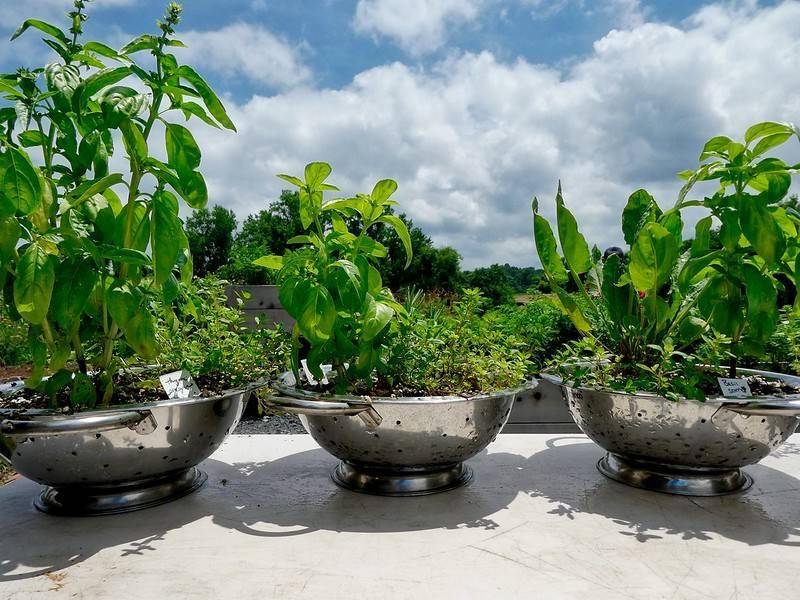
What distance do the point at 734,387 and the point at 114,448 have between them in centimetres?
127

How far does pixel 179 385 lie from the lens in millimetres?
1228

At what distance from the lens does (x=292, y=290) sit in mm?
1117

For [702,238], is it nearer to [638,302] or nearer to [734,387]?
[638,302]

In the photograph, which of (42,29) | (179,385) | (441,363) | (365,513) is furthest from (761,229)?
(42,29)

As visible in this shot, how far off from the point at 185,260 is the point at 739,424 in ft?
3.88

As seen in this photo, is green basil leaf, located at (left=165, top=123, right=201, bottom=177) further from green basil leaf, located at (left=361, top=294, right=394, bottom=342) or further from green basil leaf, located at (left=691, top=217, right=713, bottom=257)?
green basil leaf, located at (left=691, top=217, right=713, bottom=257)

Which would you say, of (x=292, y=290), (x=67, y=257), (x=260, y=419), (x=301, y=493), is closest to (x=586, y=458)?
(x=301, y=493)

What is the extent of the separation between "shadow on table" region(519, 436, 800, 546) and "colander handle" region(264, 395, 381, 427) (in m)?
0.44

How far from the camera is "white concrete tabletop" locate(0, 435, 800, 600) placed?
2.95 ft

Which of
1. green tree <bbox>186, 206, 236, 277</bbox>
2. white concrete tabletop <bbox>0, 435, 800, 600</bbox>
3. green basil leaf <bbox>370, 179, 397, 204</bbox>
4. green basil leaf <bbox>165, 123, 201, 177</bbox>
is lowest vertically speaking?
white concrete tabletop <bbox>0, 435, 800, 600</bbox>

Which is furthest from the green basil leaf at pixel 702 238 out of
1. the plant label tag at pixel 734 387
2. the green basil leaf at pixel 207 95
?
the green basil leaf at pixel 207 95

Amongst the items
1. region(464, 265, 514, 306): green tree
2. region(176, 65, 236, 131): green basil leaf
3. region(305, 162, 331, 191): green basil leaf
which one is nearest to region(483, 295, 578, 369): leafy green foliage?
region(305, 162, 331, 191): green basil leaf

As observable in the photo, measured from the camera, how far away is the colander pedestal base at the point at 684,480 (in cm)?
125

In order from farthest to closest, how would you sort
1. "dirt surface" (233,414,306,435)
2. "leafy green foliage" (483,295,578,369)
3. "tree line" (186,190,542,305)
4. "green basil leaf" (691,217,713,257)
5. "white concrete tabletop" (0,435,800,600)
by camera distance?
1. "tree line" (186,190,542,305)
2. "leafy green foliage" (483,295,578,369)
3. "dirt surface" (233,414,306,435)
4. "green basil leaf" (691,217,713,257)
5. "white concrete tabletop" (0,435,800,600)
